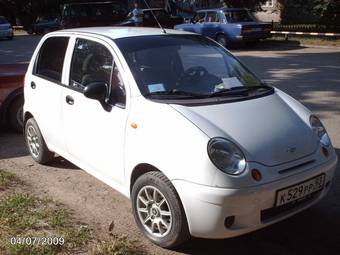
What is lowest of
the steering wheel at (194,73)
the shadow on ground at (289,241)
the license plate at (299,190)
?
the shadow on ground at (289,241)

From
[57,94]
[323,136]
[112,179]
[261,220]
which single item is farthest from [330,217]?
[57,94]

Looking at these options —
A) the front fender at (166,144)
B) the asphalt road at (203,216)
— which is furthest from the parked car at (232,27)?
the front fender at (166,144)

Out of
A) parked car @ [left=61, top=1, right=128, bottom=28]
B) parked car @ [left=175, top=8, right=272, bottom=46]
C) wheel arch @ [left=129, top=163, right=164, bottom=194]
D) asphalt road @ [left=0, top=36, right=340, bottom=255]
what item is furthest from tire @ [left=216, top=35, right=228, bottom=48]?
wheel arch @ [left=129, top=163, right=164, bottom=194]

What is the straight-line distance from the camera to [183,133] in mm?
3568

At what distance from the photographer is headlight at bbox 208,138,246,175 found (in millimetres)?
3420

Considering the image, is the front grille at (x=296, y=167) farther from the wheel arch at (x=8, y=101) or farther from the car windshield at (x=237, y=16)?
the car windshield at (x=237, y=16)

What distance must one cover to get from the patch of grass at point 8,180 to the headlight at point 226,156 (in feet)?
8.79

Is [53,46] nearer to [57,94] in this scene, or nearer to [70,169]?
[57,94]

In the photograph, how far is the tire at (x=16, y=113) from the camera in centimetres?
732

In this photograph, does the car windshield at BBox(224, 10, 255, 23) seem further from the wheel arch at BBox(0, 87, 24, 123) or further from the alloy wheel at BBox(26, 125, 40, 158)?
the alloy wheel at BBox(26, 125, 40, 158)

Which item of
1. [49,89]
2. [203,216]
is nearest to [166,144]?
[203,216]

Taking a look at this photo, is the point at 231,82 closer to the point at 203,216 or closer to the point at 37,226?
the point at 203,216

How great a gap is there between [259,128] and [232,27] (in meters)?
16.1

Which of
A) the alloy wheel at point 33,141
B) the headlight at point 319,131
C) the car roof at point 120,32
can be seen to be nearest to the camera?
the headlight at point 319,131
